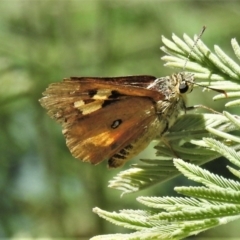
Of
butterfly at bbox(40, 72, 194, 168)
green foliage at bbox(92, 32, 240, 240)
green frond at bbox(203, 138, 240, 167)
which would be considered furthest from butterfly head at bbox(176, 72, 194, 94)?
green frond at bbox(203, 138, 240, 167)

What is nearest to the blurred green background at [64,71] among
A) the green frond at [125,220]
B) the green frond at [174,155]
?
the green frond at [174,155]

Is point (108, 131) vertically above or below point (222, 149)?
above

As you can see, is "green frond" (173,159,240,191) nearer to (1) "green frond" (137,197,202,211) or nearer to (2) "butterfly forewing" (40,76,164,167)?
(1) "green frond" (137,197,202,211)

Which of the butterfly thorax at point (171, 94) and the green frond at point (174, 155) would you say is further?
the butterfly thorax at point (171, 94)

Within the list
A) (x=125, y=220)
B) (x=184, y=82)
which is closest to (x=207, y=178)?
(x=125, y=220)

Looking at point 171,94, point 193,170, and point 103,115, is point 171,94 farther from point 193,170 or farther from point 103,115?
point 193,170

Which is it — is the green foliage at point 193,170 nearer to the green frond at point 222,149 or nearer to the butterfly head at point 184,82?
the green frond at point 222,149

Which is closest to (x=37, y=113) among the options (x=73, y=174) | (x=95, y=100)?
(x=73, y=174)
